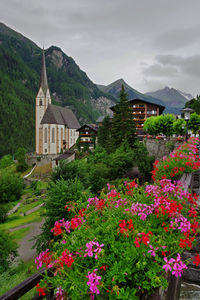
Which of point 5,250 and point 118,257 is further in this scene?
point 5,250

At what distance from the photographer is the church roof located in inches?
2982

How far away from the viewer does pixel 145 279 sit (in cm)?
231

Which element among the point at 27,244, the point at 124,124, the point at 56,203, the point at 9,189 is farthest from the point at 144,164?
the point at 9,189

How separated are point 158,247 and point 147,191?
154cm

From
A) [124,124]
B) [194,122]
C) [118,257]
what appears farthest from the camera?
[124,124]

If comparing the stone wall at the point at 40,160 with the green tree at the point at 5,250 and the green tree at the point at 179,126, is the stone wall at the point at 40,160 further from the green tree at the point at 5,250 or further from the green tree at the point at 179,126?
the green tree at the point at 5,250

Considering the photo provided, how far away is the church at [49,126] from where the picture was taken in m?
74.1

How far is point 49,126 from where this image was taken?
74.5 m

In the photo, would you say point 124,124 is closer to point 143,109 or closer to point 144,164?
point 144,164

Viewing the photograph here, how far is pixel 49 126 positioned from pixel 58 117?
7.49m

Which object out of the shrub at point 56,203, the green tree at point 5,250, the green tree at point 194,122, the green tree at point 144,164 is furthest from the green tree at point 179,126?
the green tree at point 5,250

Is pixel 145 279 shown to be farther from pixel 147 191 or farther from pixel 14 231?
pixel 14 231

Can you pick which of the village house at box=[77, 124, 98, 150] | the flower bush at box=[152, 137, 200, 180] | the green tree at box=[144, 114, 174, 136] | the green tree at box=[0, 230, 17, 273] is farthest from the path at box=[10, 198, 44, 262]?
the village house at box=[77, 124, 98, 150]

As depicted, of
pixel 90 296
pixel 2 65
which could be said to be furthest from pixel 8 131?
pixel 90 296
